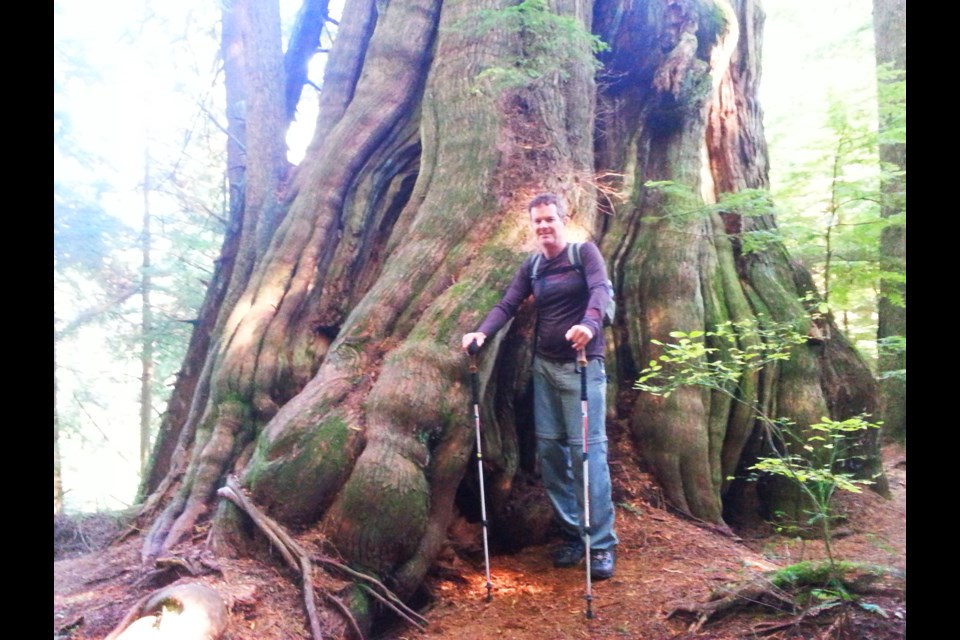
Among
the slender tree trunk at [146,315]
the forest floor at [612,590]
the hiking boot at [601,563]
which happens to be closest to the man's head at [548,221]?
the hiking boot at [601,563]

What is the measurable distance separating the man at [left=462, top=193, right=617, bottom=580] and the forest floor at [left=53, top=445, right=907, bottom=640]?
A: 1.11 feet

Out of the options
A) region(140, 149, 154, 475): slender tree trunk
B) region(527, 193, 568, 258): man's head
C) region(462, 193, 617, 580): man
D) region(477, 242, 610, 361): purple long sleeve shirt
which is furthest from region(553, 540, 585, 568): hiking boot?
region(140, 149, 154, 475): slender tree trunk

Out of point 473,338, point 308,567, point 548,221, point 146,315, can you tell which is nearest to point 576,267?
point 548,221

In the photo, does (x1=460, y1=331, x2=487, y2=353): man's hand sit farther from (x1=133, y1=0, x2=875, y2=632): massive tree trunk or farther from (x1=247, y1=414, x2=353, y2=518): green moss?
(x1=247, y1=414, x2=353, y2=518): green moss

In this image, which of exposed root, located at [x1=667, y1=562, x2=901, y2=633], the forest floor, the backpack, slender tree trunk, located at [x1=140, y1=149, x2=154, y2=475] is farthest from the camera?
slender tree trunk, located at [x1=140, y1=149, x2=154, y2=475]

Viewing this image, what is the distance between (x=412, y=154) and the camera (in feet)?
20.3

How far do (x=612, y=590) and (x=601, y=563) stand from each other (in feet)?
0.65

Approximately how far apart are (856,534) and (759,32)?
19.5ft

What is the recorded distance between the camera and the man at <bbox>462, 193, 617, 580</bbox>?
162 inches

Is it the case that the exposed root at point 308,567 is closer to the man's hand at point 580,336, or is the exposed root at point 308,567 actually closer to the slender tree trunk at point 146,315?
the man's hand at point 580,336

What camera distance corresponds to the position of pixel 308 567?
3514 mm

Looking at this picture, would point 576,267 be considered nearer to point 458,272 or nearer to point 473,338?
point 473,338

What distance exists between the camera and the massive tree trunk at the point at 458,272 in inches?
161

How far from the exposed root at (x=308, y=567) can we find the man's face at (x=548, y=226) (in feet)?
7.93
